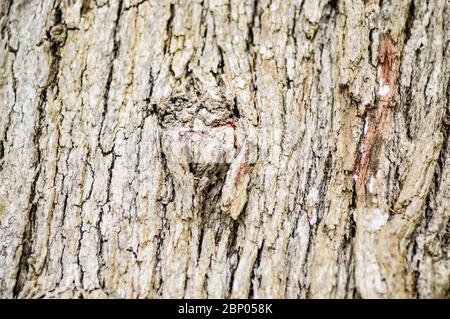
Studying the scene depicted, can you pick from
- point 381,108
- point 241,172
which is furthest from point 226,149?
point 381,108

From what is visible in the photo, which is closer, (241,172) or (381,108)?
(241,172)

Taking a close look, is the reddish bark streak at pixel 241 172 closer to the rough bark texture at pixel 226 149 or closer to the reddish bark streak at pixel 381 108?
the rough bark texture at pixel 226 149

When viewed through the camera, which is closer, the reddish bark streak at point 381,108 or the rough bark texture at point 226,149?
the rough bark texture at point 226,149

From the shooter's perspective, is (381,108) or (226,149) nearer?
(226,149)

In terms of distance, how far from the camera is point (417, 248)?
1740mm

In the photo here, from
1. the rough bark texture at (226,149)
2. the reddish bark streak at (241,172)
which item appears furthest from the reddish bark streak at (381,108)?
the reddish bark streak at (241,172)

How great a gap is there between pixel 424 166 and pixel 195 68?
3.11 feet

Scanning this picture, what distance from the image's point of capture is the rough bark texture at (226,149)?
1756 millimetres

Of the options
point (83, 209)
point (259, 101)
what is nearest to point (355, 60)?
point (259, 101)

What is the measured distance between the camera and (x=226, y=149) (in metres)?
1.82

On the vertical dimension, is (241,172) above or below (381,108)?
below

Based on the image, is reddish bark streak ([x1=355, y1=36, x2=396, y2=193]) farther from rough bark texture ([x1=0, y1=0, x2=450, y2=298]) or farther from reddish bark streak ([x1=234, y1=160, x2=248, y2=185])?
reddish bark streak ([x1=234, y1=160, x2=248, y2=185])

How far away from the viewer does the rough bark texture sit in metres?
1.76

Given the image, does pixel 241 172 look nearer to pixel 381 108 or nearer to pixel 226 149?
pixel 226 149
